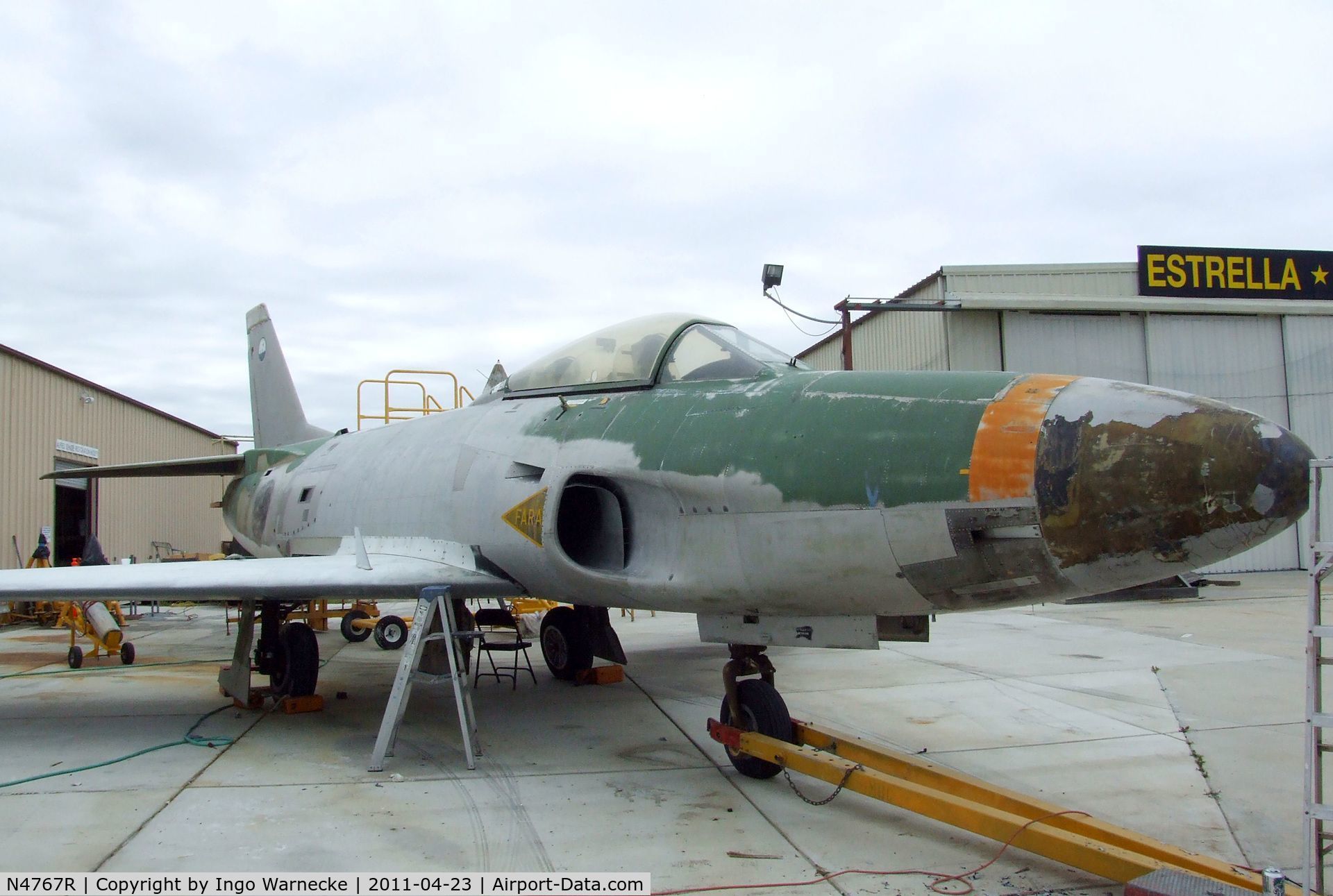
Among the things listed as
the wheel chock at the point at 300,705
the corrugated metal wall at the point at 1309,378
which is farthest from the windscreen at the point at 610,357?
the corrugated metal wall at the point at 1309,378

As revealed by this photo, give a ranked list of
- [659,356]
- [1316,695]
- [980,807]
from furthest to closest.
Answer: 1. [659,356]
2. [980,807]
3. [1316,695]

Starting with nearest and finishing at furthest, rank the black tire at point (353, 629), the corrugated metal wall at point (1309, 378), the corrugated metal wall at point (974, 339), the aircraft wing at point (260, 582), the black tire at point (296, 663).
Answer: the aircraft wing at point (260, 582) → the black tire at point (296, 663) → the black tire at point (353, 629) → the corrugated metal wall at point (974, 339) → the corrugated metal wall at point (1309, 378)

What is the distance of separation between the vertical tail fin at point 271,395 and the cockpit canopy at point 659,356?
6.26 metres

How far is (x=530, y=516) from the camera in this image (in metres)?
5.46

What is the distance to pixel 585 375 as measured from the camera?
6004mm

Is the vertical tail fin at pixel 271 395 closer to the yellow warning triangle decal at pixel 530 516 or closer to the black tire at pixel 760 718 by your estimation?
the yellow warning triangle decal at pixel 530 516

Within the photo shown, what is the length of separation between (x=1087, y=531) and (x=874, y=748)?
1.62 meters

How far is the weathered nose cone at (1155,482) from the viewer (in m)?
3.27

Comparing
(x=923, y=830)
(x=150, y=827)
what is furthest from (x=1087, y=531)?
(x=150, y=827)

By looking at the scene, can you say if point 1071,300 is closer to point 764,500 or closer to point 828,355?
point 828,355

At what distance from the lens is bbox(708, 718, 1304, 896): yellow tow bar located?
327cm

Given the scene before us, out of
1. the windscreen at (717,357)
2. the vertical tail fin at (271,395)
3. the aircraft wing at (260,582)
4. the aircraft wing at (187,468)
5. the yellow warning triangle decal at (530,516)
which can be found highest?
the vertical tail fin at (271,395)

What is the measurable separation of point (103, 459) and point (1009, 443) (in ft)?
77.5

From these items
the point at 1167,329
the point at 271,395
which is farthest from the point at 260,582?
the point at 1167,329
